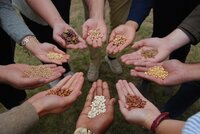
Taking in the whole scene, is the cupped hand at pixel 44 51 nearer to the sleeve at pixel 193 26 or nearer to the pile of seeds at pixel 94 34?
the pile of seeds at pixel 94 34

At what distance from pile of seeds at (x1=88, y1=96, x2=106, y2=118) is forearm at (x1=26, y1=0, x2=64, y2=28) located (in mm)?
718

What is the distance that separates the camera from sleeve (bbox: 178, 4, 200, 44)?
2.28m

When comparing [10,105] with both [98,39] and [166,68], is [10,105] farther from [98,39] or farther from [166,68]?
[166,68]

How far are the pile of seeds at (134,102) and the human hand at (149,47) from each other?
307 millimetres

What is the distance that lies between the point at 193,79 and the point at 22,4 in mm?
1452

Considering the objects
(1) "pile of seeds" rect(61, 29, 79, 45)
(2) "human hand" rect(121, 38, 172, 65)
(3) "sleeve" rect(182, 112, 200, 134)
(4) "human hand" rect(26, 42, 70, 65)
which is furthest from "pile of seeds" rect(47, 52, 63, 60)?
(3) "sleeve" rect(182, 112, 200, 134)

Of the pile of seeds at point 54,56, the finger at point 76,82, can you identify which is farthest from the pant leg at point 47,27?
the finger at point 76,82

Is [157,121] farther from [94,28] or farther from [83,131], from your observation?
[94,28]

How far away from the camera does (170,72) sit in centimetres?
225

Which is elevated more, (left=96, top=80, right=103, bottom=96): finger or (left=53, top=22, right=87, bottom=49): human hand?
(left=53, top=22, right=87, bottom=49): human hand

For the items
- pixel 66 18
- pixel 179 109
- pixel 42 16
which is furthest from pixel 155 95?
pixel 42 16

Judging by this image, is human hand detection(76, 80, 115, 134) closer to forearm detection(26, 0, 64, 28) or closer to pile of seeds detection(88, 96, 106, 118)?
pile of seeds detection(88, 96, 106, 118)

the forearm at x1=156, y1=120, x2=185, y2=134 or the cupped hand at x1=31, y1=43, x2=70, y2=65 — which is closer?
the forearm at x1=156, y1=120, x2=185, y2=134

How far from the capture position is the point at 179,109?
2.66 metres
